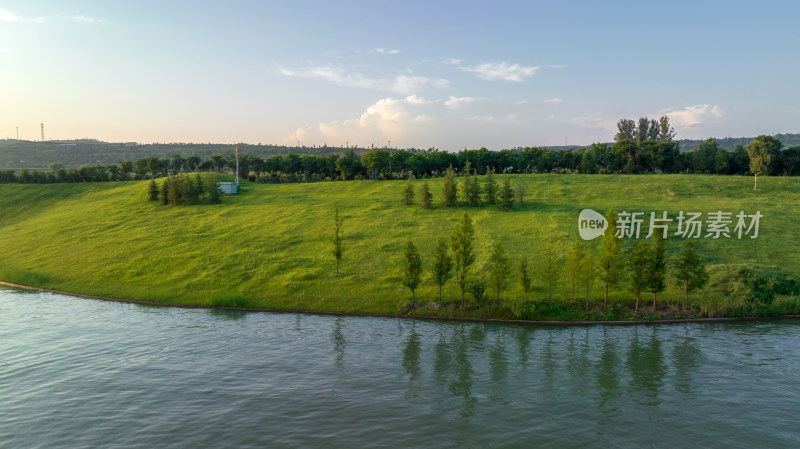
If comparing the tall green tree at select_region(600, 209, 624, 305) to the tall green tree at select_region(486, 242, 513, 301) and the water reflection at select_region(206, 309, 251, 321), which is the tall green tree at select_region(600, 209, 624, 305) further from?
the water reflection at select_region(206, 309, 251, 321)

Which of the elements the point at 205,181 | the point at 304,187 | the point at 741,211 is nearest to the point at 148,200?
the point at 205,181

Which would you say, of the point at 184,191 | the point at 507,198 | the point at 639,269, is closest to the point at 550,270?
the point at 639,269

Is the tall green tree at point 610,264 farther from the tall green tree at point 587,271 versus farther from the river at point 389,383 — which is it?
the river at point 389,383

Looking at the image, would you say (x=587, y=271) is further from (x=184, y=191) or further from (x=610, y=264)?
(x=184, y=191)

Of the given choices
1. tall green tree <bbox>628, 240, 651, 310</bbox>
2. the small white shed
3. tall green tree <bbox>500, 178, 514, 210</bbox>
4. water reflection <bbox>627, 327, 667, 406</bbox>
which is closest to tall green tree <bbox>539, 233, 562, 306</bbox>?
tall green tree <bbox>628, 240, 651, 310</bbox>

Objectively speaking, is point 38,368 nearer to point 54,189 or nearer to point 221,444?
point 221,444

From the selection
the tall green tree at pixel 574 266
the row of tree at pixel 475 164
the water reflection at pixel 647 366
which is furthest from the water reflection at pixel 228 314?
the row of tree at pixel 475 164
